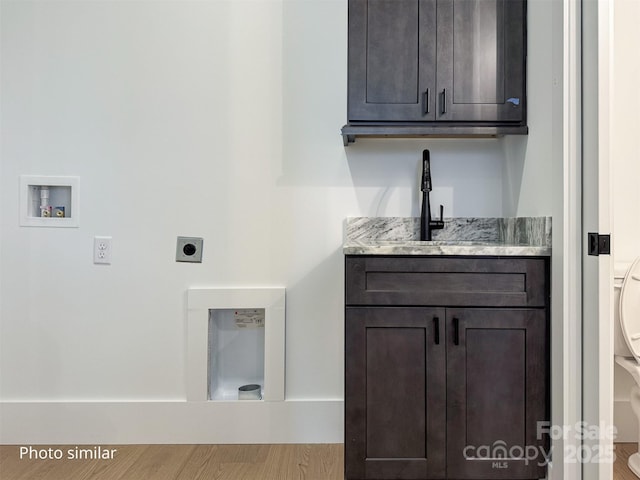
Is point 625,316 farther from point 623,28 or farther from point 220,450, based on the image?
point 220,450

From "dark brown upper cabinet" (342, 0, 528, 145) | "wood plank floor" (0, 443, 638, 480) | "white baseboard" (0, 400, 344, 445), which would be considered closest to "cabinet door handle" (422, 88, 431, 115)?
"dark brown upper cabinet" (342, 0, 528, 145)

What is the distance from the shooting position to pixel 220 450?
199 cm

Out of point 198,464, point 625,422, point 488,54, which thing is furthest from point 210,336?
point 625,422

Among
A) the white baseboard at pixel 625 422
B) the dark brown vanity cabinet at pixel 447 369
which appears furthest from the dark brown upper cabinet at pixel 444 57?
the white baseboard at pixel 625 422

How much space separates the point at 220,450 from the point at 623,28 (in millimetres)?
2483

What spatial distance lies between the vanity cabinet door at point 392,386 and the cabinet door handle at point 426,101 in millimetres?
803

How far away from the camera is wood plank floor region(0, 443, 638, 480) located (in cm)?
177

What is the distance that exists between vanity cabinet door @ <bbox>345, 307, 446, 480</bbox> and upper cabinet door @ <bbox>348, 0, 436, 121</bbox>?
2.70 ft

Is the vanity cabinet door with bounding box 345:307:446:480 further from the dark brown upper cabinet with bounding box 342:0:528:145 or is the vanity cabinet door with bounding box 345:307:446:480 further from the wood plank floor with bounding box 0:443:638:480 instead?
the dark brown upper cabinet with bounding box 342:0:528:145

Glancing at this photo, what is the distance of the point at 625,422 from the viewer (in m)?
1.97

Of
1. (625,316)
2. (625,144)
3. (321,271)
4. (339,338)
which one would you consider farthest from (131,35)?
(625,316)

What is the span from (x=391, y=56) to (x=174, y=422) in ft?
6.00

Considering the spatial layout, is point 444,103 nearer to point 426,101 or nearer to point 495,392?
point 426,101

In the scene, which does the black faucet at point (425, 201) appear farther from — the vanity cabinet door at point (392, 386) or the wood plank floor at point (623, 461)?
the wood plank floor at point (623, 461)
